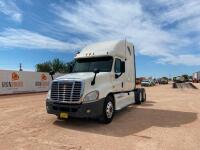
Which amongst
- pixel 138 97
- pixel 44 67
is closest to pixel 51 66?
pixel 44 67

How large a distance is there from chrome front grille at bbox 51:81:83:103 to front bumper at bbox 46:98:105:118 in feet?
→ 0.64

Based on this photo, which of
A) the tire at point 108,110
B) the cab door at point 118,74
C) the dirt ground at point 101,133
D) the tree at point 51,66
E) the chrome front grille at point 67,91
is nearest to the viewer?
the dirt ground at point 101,133

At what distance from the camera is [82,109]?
830 cm

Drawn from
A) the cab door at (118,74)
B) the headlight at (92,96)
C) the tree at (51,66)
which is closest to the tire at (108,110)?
the headlight at (92,96)

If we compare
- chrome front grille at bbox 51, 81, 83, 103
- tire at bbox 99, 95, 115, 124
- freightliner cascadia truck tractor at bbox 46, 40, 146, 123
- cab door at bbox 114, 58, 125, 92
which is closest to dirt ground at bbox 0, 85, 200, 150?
tire at bbox 99, 95, 115, 124

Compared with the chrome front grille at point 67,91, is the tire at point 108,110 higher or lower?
lower

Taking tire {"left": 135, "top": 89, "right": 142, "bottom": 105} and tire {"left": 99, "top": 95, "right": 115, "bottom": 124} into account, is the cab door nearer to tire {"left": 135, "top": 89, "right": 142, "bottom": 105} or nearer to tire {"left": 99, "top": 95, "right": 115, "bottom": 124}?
tire {"left": 99, "top": 95, "right": 115, "bottom": 124}

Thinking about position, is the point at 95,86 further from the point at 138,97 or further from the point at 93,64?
the point at 138,97

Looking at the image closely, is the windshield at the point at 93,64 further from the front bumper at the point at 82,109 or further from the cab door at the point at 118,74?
the front bumper at the point at 82,109

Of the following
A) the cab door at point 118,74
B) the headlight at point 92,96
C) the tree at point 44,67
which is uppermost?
the tree at point 44,67

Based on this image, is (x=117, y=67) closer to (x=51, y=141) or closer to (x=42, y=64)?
(x=51, y=141)

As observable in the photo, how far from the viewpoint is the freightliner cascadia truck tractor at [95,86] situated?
8.45 metres

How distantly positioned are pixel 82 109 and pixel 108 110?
138cm

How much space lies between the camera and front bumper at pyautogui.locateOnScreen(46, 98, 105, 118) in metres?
8.33
